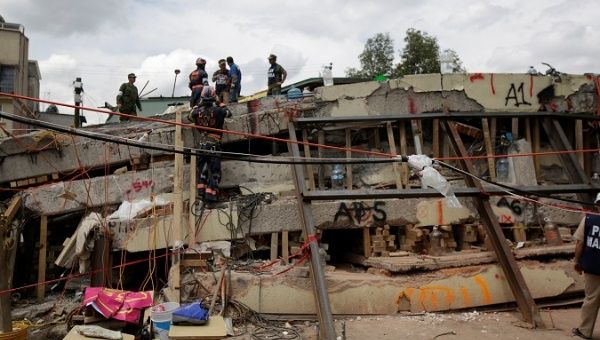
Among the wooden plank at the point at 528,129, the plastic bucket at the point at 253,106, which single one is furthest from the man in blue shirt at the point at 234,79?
the wooden plank at the point at 528,129

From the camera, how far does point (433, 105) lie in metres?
9.42

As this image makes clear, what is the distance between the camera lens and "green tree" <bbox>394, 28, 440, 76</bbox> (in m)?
26.8

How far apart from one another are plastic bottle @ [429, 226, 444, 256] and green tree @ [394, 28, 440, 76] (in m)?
20.5

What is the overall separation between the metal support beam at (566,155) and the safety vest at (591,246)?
217 cm

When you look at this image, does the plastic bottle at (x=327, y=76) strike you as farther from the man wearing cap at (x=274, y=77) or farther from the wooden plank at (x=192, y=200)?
the wooden plank at (x=192, y=200)

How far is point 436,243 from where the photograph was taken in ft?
25.1

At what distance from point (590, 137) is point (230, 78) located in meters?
8.03

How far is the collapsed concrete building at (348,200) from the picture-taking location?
671 centimetres

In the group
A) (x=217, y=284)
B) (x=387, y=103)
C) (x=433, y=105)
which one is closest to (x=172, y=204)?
(x=217, y=284)

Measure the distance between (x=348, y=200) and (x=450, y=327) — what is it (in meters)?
2.67

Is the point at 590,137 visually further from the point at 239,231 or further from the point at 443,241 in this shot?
the point at 239,231

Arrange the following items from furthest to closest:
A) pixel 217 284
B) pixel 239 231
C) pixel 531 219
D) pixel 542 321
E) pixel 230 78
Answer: pixel 230 78 < pixel 531 219 < pixel 239 231 < pixel 217 284 < pixel 542 321

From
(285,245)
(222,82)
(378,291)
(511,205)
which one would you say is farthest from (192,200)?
(511,205)

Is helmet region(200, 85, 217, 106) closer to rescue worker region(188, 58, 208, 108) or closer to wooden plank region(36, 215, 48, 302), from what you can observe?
rescue worker region(188, 58, 208, 108)
